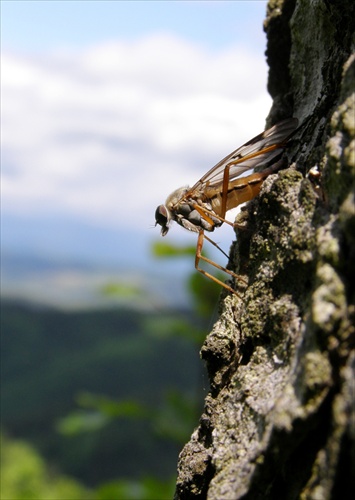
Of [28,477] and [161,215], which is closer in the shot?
[161,215]

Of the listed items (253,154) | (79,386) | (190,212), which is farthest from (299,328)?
(79,386)

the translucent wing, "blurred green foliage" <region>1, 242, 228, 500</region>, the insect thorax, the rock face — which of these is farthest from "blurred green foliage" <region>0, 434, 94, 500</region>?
the rock face

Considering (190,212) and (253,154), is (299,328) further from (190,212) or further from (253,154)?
(190,212)

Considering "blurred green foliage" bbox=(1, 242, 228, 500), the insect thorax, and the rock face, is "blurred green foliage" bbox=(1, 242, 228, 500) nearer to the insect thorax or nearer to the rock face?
the insect thorax

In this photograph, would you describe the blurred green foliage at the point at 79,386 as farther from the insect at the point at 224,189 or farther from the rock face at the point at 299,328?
Answer: the rock face at the point at 299,328

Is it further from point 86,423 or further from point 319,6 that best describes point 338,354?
point 86,423
